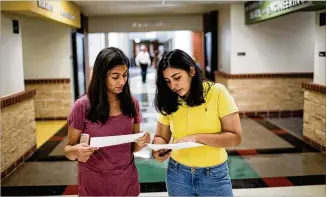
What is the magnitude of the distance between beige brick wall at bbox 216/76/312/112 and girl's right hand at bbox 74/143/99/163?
20.6 ft

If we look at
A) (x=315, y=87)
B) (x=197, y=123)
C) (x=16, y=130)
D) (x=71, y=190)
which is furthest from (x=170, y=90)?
(x=315, y=87)

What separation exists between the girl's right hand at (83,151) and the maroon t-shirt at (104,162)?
84 mm

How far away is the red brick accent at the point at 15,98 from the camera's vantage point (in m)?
4.07

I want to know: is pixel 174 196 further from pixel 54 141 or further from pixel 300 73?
pixel 300 73

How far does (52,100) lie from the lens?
25.2 ft

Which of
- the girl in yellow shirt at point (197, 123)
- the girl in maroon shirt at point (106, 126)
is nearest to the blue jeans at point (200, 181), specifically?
the girl in yellow shirt at point (197, 123)

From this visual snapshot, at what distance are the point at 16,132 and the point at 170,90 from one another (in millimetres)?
3235

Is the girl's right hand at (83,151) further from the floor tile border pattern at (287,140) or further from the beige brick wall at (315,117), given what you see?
the beige brick wall at (315,117)

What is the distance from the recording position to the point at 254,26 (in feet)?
A: 24.9

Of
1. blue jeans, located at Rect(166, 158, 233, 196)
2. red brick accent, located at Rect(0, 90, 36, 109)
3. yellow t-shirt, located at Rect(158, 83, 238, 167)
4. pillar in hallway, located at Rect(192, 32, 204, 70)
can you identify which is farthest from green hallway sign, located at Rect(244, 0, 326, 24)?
pillar in hallway, located at Rect(192, 32, 204, 70)

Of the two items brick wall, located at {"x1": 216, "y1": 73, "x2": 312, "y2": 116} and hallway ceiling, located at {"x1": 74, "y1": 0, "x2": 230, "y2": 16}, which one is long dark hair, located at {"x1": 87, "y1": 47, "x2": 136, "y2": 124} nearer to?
brick wall, located at {"x1": 216, "y1": 73, "x2": 312, "y2": 116}

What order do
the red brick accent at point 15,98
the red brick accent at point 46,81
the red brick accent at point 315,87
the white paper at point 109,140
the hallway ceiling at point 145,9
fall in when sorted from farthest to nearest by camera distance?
the hallway ceiling at point 145,9, the red brick accent at point 46,81, the red brick accent at point 315,87, the red brick accent at point 15,98, the white paper at point 109,140

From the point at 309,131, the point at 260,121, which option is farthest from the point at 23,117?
the point at 260,121

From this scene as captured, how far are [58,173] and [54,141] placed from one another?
167cm
